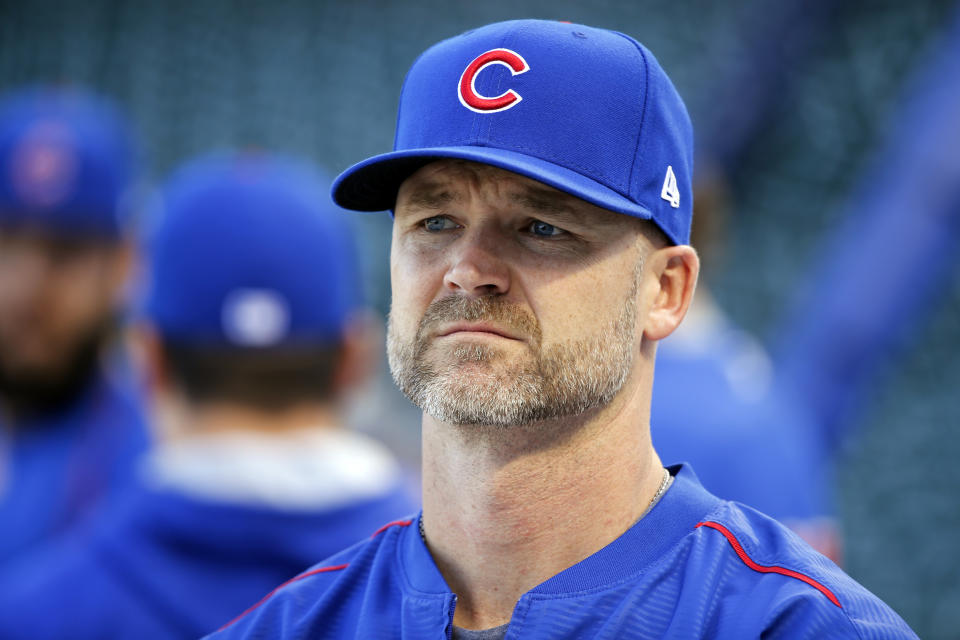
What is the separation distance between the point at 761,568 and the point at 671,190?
0.51 meters

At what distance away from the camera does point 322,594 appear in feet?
5.11

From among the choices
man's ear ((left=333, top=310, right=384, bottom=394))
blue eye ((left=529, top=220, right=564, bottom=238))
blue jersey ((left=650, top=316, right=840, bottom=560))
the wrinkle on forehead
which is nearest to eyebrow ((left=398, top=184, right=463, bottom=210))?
the wrinkle on forehead

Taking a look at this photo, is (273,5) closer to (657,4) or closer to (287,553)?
(657,4)

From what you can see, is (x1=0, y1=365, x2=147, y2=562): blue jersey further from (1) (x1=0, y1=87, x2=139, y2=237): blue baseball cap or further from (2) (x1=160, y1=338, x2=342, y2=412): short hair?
(2) (x1=160, y1=338, x2=342, y2=412): short hair

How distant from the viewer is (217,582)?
2227 millimetres

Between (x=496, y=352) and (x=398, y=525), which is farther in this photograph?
(x=398, y=525)

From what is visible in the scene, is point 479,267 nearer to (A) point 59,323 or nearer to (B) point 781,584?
(B) point 781,584

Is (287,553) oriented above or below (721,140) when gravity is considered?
below

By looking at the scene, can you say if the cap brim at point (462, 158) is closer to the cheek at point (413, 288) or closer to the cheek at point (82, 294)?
the cheek at point (413, 288)

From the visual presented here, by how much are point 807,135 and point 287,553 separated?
6787 millimetres

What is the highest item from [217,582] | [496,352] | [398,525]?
[496,352]

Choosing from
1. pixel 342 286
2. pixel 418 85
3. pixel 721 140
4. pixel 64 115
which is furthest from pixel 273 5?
pixel 418 85

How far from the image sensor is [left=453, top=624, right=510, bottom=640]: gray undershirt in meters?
1.44

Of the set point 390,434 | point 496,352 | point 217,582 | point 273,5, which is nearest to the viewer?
point 496,352
